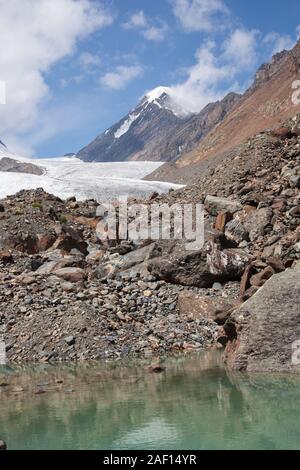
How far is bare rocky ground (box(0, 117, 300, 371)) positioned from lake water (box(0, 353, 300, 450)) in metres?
1.16

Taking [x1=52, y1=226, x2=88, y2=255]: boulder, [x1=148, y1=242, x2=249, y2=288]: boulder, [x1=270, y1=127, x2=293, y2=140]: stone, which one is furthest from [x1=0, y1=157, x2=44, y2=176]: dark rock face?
[x1=148, y1=242, x2=249, y2=288]: boulder

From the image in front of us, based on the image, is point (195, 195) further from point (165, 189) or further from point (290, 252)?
point (165, 189)

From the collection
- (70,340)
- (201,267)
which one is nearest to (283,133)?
(201,267)

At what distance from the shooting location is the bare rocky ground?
1008 cm

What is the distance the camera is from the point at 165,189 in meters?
62.1

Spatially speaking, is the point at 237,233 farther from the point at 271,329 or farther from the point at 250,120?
the point at 250,120

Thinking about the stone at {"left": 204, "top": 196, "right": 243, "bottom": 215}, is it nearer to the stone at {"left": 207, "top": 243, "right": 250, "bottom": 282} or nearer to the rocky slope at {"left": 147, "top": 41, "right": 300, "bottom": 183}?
the stone at {"left": 207, "top": 243, "right": 250, "bottom": 282}

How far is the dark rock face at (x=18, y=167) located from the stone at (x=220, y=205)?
125984 mm

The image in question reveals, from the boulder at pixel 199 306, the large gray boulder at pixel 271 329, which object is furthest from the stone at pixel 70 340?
the large gray boulder at pixel 271 329

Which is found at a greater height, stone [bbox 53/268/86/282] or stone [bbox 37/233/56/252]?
stone [bbox 37/233/56/252]

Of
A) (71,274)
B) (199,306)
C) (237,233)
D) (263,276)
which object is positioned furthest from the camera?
(237,233)

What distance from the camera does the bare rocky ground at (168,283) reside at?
10.1 metres

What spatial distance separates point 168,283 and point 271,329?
20.8 feet

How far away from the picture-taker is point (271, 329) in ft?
31.4
